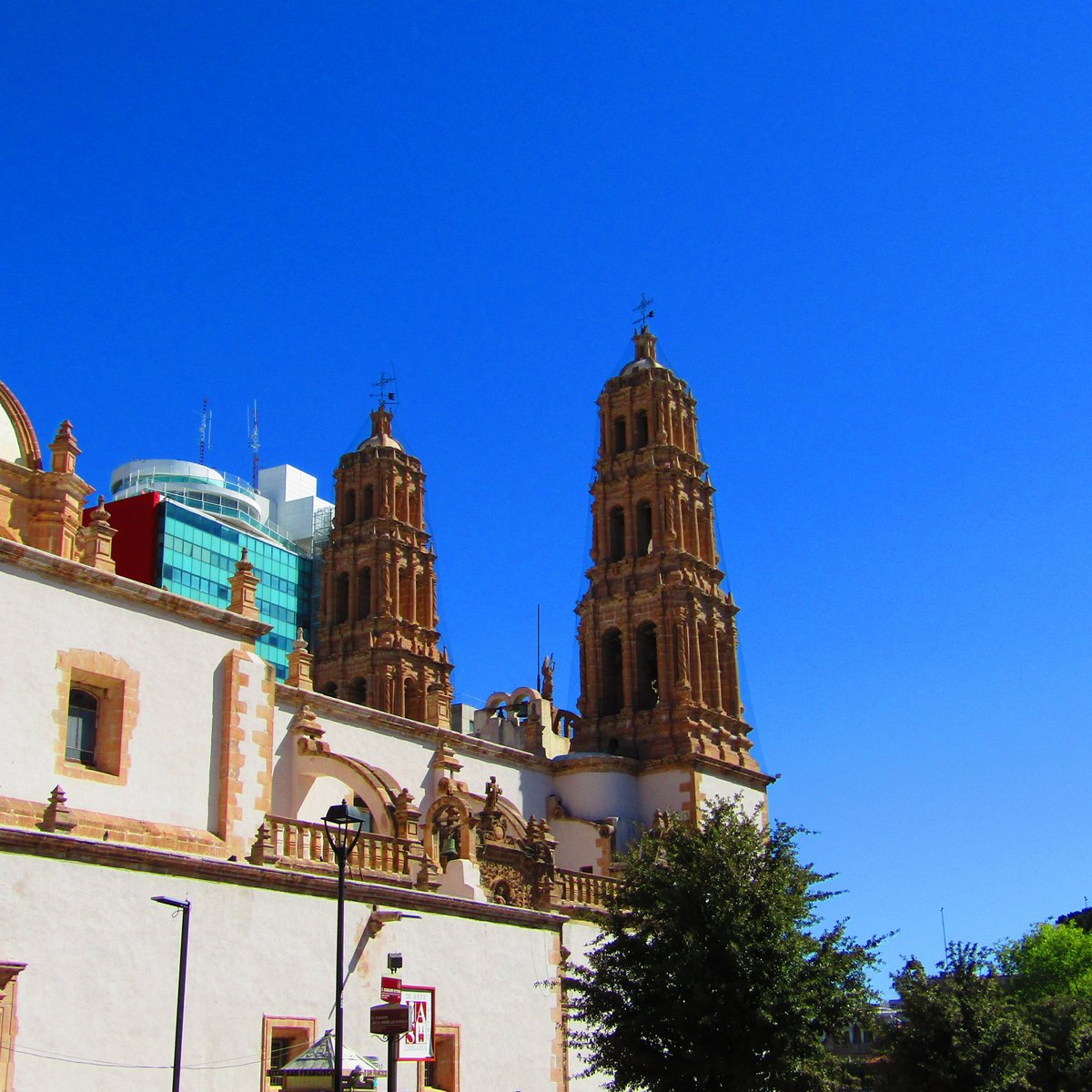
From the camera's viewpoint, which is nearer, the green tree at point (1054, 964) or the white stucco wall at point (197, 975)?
the white stucco wall at point (197, 975)

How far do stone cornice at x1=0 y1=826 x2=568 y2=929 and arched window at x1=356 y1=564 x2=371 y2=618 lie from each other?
25.2 metres

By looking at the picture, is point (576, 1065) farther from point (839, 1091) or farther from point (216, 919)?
point (216, 919)

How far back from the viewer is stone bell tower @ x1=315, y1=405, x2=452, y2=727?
47.0 m

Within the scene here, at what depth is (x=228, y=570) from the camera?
67438mm

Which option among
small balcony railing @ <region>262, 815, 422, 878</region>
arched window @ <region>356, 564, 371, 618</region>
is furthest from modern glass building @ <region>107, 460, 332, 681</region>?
small balcony railing @ <region>262, 815, 422, 878</region>

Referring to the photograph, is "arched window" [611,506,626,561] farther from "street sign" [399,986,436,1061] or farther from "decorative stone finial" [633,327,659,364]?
"street sign" [399,986,436,1061]

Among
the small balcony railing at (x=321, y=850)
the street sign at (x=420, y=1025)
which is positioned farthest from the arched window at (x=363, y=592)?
the street sign at (x=420, y=1025)

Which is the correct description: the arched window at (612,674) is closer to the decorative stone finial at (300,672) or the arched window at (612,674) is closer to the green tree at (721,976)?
the decorative stone finial at (300,672)

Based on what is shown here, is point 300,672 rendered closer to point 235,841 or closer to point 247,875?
point 235,841

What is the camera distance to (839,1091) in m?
20.6

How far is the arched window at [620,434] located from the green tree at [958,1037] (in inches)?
768

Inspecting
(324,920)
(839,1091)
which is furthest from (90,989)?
(839,1091)

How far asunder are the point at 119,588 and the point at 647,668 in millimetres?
20389

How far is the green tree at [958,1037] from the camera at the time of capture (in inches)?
963
